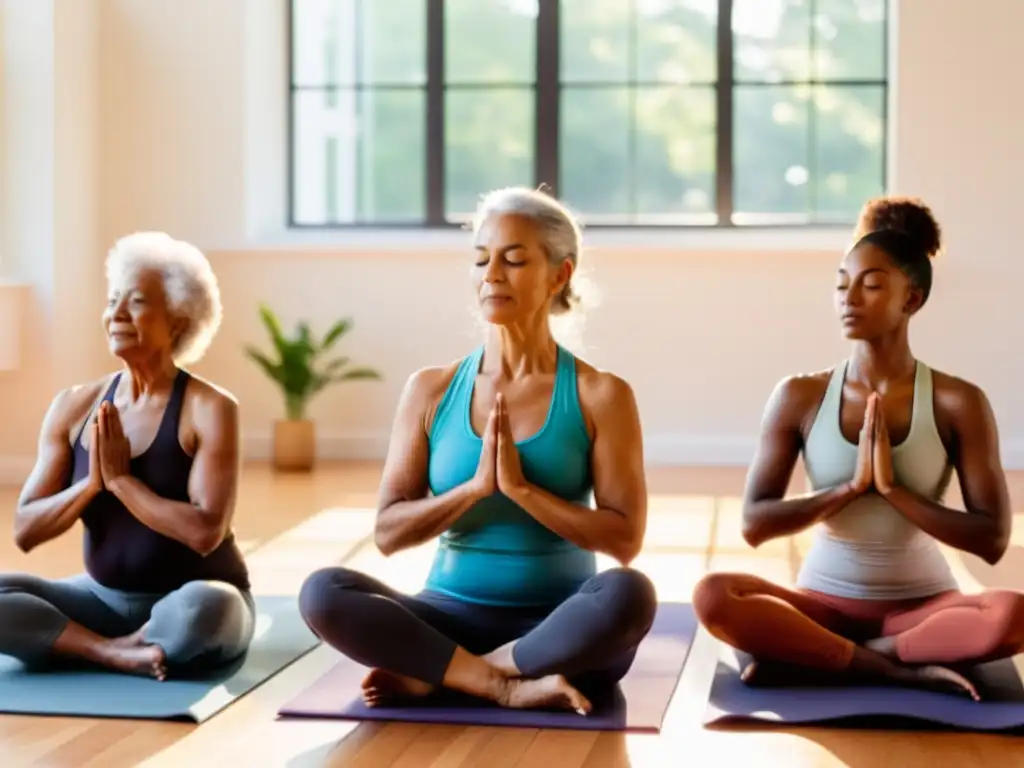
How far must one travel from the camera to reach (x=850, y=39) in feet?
24.4

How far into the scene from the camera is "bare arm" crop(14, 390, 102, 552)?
321 centimetres

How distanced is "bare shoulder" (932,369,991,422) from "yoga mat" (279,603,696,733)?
0.72m

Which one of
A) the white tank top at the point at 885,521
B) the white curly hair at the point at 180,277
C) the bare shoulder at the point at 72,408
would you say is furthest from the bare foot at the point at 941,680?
the bare shoulder at the point at 72,408

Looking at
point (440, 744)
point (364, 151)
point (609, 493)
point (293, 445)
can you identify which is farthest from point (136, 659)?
point (364, 151)

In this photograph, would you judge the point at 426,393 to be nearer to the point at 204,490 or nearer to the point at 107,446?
the point at 204,490

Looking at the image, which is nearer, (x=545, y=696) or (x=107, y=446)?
(x=545, y=696)

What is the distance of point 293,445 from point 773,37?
2752mm

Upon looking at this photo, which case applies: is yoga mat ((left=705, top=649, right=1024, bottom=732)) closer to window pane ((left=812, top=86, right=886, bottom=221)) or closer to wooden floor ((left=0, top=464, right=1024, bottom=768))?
wooden floor ((left=0, top=464, right=1024, bottom=768))

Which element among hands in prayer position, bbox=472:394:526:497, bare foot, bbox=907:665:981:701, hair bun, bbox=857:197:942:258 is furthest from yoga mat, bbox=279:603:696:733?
hair bun, bbox=857:197:942:258

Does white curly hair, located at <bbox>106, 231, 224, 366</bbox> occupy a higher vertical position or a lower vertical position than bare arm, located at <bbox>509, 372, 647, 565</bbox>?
higher

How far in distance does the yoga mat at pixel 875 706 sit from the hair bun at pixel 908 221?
0.81 metres

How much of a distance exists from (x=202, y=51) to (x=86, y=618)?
454 centimetres

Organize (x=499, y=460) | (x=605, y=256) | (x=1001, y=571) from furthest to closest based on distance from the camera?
(x=605, y=256) < (x=1001, y=571) < (x=499, y=460)

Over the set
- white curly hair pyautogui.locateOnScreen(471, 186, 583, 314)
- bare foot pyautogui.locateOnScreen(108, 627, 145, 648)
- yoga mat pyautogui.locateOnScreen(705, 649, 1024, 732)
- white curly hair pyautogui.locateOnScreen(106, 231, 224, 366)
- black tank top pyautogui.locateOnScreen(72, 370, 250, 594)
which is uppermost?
white curly hair pyautogui.locateOnScreen(471, 186, 583, 314)
